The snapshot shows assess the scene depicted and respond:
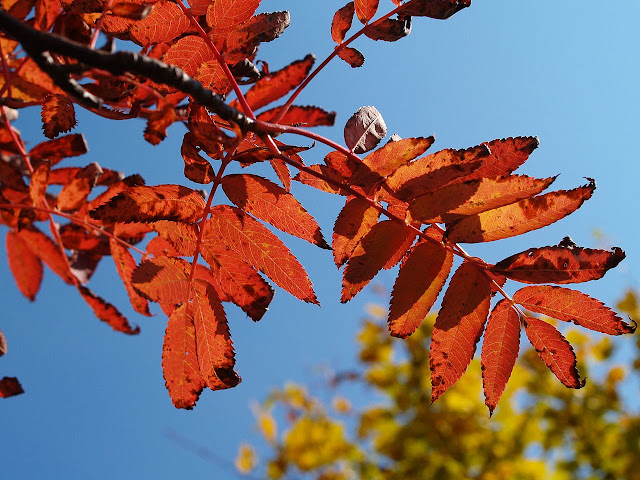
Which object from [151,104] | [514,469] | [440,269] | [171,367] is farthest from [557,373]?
[514,469]

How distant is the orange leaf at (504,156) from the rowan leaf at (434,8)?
23 centimetres

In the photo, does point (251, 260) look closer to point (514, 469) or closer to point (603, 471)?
point (514, 469)

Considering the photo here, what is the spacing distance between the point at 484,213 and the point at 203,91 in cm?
52

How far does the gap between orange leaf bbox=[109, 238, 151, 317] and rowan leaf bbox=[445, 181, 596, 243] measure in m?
0.71

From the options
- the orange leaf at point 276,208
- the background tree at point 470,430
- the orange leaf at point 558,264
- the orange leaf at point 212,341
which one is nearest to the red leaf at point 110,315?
the orange leaf at point 212,341

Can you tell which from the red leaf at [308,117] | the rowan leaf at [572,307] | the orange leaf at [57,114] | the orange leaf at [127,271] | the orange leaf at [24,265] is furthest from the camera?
the orange leaf at [24,265]

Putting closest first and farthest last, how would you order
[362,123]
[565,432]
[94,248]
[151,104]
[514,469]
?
[362,123]
[151,104]
[94,248]
[514,469]
[565,432]

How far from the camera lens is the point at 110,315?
4.44 ft

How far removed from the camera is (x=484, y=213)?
93 centimetres

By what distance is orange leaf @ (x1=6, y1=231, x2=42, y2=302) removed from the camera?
4.91 feet

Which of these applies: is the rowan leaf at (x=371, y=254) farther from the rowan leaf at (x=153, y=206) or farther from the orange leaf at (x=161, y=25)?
the orange leaf at (x=161, y=25)

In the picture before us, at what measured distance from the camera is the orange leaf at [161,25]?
0.95 metres

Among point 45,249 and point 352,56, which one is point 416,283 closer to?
point 352,56

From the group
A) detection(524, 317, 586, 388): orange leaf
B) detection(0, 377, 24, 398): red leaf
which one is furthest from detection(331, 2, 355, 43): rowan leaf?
detection(0, 377, 24, 398): red leaf
